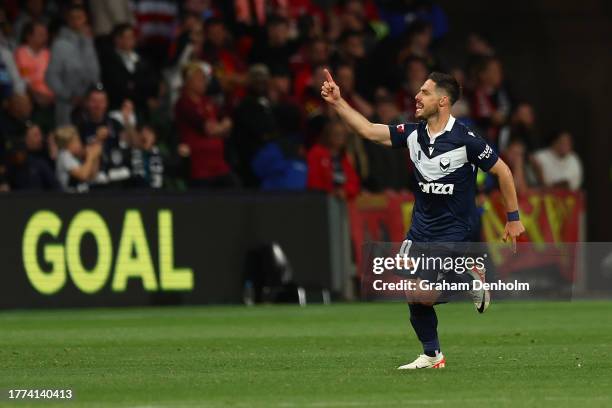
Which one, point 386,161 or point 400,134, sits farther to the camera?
point 386,161

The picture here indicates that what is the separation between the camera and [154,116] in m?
22.8

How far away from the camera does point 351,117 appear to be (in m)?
11.9

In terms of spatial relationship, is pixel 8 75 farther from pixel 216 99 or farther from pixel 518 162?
pixel 518 162

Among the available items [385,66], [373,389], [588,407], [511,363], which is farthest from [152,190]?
[588,407]

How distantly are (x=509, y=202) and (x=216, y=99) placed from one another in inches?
452

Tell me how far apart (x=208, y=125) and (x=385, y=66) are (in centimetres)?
476

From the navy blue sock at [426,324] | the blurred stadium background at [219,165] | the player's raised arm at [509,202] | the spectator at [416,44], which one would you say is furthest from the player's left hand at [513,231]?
the spectator at [416,44]

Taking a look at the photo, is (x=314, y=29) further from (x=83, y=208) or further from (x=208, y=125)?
(x=83, y=208)

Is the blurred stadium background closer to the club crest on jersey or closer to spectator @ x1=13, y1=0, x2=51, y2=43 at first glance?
spectator @ x1=13, y1=0, x2=51, y2=43

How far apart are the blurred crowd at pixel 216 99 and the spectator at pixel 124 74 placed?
0.02 m

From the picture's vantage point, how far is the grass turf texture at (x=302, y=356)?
10.4 meters

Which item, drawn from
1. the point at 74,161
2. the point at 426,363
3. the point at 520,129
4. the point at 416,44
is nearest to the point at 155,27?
the point at 74,161

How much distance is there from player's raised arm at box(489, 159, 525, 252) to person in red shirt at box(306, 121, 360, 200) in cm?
1031

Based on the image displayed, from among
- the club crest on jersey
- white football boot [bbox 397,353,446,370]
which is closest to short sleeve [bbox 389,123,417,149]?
the club crest on jersey
